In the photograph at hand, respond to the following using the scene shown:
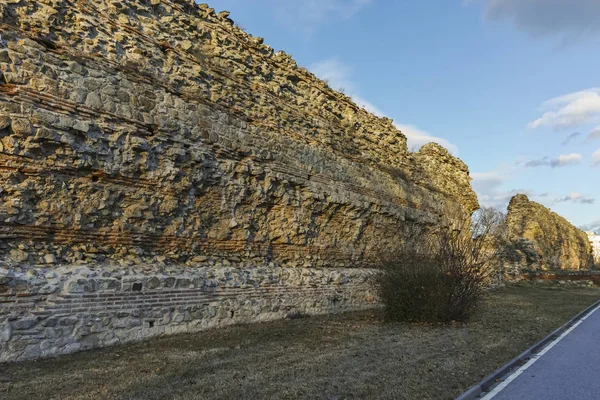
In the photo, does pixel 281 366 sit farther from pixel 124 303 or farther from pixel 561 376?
pixel 561 376

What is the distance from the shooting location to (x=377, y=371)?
18.3ft

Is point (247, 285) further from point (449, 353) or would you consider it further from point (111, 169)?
point (449, 353)

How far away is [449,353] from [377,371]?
187 cm

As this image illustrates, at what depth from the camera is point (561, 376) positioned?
586 cm

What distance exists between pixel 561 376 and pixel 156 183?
23.8 ft

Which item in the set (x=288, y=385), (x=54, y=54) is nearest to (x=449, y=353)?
(x=288, y=385)

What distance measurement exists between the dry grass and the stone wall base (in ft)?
1.06

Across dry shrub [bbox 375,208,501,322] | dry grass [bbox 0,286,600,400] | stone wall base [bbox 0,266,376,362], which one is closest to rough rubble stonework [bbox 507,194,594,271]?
dry shrub [bbox 375,208,501,322]

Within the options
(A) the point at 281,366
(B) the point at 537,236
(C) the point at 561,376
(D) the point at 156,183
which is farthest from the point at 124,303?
(B) the point at 537,236

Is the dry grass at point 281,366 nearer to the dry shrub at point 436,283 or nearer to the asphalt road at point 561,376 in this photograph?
the asphalt road at point 561,376

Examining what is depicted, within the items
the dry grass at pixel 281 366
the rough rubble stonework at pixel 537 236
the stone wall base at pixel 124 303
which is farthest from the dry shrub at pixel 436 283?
the rough rubble stonework at pixel 537 236

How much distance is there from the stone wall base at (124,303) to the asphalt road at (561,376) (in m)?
5.21

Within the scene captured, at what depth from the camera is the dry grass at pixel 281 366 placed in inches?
182

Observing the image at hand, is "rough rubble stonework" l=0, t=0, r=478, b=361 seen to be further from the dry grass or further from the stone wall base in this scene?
the dry grass
